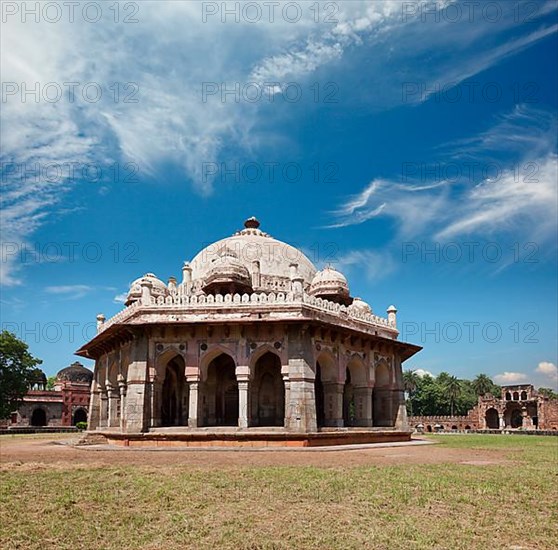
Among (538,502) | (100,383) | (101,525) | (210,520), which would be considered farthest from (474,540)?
(100,383)

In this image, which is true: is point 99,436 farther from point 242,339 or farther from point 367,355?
point 367,355

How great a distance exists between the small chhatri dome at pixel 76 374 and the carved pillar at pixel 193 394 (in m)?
42.8

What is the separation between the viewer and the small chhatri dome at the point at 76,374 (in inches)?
2347

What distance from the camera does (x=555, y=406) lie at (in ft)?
198

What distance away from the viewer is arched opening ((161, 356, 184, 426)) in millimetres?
25203

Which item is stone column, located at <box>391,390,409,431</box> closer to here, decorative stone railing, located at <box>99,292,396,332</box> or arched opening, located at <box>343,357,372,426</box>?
arched opening, located at <box>343,357,372,426</box>

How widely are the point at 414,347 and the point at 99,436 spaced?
1466 centimetres

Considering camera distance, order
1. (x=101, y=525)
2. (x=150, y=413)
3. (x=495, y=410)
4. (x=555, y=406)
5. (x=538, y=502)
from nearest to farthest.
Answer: (x=101, y=525)
(x=538, y=502)
(x=150, y=413)
(x=555, y=406)
(x=495, y=410)

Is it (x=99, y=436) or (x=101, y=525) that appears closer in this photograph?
(x=101, y=525)

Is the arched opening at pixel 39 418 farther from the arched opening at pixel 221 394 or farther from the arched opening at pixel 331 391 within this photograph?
the arched opening at pixel 331 391

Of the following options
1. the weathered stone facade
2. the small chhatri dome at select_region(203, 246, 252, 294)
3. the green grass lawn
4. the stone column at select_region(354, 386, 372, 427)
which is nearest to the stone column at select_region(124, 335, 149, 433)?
the small chhatri dome at select_region(203, 246, 252, 294)

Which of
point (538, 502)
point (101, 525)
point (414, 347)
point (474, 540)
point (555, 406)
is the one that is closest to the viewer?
point (474, 540)

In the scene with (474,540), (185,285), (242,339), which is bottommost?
(474,540)

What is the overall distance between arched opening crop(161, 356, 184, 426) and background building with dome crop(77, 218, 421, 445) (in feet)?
0.17
